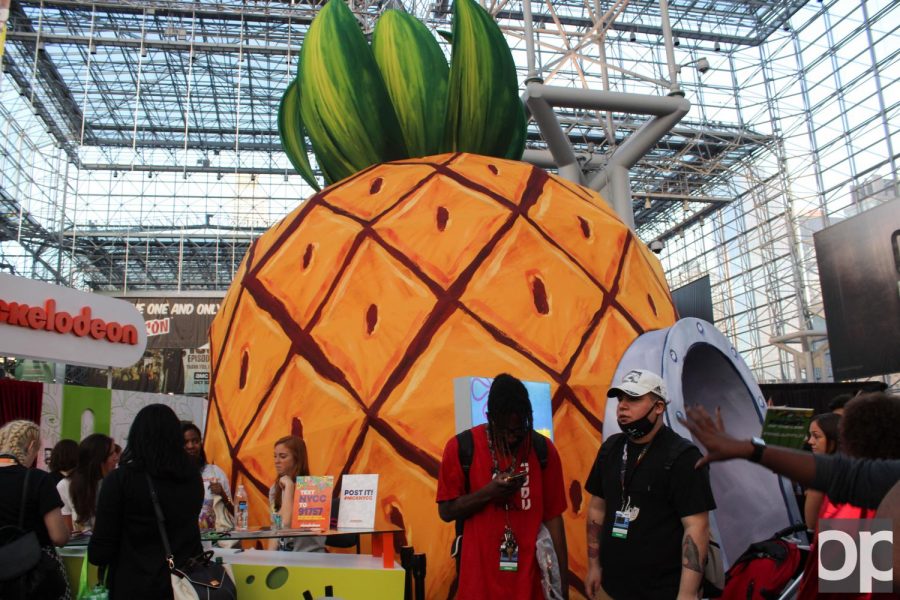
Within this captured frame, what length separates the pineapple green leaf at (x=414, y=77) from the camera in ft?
18.1

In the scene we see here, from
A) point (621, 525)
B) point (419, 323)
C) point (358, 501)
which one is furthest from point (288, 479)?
point (621, 525)

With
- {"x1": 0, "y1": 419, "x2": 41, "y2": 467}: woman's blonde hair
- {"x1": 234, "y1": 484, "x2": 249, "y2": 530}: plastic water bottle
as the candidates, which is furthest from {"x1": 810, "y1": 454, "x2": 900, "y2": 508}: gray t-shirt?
{"x1": 234, "y1": 484, "x2": 249, "y2": 530}: plastic water bottle

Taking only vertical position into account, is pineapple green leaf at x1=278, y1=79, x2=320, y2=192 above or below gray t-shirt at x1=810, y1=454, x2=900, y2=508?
above

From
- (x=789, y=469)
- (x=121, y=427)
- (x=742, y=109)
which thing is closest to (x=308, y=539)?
(x=789, y=469)

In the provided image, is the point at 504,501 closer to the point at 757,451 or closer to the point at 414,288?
the point at 757,451

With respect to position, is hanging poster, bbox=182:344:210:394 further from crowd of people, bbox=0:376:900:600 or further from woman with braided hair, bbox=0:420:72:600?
crowd of people, bbox=0:376:900:600

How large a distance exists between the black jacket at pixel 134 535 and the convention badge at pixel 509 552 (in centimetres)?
116

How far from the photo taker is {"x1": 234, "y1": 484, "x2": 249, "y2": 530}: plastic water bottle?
180 inches

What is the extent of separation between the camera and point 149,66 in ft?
104

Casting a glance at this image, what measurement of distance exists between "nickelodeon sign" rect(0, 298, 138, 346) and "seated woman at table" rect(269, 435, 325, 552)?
654 cm

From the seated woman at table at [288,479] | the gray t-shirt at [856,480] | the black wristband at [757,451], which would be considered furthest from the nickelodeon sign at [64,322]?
the gray t-shirt at [856,480]

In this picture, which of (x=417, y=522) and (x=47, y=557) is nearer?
(x=47, y=557)

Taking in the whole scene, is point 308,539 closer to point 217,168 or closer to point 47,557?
point 47,557

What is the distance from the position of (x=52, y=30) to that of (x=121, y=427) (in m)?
23.6
